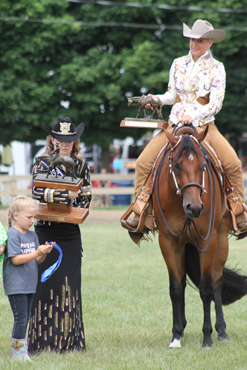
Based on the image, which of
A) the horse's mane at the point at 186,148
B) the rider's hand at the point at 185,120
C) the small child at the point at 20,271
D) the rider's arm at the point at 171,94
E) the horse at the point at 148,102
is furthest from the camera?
the rider's arm at the point at 171,94

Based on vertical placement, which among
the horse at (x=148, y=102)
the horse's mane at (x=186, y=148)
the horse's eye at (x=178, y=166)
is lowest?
the horse's eye at (x=178, y=166)

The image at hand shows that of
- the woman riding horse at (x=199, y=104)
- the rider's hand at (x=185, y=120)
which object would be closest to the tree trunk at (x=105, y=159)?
the woman riding horse at (x=199, y=104)

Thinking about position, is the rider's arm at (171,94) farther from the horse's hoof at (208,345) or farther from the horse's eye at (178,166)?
the horse's hoof at (208,345)

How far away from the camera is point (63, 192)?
15.1ft

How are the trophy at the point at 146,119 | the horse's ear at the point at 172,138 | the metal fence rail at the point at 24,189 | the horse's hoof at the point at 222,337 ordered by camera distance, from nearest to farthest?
1. the horse's ear at the point at 172,138
2. the trophy at the point at 146,119
3. the horse's hoof at the point at 222,337
4. the metal fence rail at the point at 24,189

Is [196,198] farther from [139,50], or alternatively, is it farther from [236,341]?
[139,50]

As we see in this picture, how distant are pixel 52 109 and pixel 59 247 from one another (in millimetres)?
19102

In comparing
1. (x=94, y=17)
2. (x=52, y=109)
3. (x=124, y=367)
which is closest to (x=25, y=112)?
(x=52, y=109)

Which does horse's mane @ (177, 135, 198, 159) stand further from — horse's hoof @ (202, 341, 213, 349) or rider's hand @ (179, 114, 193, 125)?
horse's hoof @ (202, 341, 213, 349)

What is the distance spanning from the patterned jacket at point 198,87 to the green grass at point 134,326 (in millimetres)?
2392

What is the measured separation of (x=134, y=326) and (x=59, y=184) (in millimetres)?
2342

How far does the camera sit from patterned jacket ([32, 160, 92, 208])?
460cm

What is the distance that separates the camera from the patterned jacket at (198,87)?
219 inches

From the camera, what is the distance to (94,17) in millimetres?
23516
